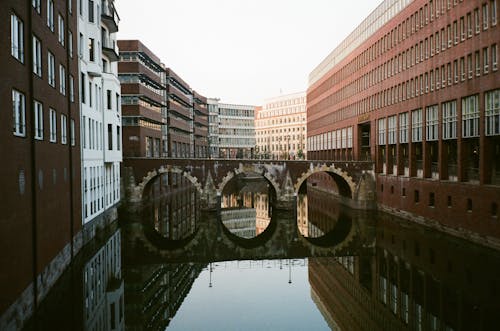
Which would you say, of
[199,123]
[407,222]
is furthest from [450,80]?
[199,123]

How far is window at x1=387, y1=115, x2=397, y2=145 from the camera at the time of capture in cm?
Answer: 5724

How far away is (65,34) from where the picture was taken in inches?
1235

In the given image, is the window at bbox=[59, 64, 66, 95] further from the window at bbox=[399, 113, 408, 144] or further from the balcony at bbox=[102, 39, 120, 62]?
the window at bbox=[399, 113, 408, 144]

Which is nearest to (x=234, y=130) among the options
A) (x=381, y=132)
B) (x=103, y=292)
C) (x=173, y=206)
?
(x=173, y=206)

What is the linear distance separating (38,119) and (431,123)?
3561 cm

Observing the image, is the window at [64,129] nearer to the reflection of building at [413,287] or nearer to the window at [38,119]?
the window at [38,119]

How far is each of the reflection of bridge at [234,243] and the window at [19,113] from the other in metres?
17.5

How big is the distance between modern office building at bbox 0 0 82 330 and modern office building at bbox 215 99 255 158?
11768cm

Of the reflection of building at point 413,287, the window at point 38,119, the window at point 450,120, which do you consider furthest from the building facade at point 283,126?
the window at point 38,119

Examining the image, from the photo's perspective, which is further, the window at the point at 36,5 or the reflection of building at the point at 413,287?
the reflection of building at the point at 413,287

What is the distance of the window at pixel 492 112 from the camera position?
1417 inches

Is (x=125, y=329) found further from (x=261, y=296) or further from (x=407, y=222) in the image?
(x=407, y=222)

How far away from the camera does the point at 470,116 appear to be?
39.9 metres

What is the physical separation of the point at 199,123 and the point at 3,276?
11025 centimetres
